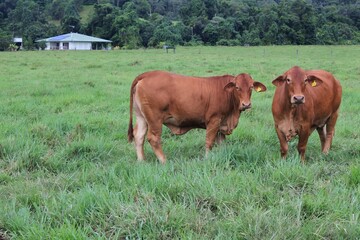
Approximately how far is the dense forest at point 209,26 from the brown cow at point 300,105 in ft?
169

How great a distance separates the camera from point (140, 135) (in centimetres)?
588

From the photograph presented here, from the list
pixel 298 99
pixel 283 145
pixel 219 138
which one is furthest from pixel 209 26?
pixel 298 99

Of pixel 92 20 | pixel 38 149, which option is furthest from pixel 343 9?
pixel 38 149

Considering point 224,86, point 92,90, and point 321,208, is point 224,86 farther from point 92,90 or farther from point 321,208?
point 92,90

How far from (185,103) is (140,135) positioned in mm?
766

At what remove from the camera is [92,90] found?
11.5m

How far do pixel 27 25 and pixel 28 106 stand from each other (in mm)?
74172

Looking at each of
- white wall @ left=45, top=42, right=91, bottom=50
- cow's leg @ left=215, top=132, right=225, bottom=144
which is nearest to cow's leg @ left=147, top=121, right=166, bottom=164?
cow's leg @ left=215, top=132, right=225, bottom=144

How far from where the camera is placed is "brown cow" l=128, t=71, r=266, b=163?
18.5 ft

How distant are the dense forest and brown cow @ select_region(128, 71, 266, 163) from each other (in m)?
51.1

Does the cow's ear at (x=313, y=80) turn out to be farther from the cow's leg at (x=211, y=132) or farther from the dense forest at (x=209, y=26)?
the dense forest at (x=209, y=26)

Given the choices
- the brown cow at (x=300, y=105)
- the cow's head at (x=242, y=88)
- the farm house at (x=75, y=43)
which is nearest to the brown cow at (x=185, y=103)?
the cow's head at (x=242, y=88)

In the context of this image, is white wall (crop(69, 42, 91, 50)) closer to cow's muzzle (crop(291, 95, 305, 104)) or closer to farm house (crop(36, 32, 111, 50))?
farm house (crop(36, 32, 111, 50))

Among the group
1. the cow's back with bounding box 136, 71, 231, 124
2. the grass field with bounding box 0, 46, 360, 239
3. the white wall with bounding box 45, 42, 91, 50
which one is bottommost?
the grass field with bounding box 0, 46, 360, 239
